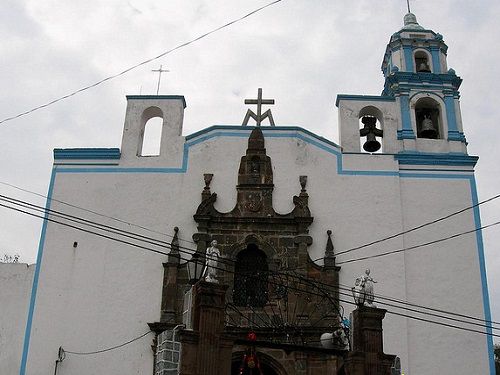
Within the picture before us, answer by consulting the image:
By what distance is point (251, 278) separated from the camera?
15.0 meters

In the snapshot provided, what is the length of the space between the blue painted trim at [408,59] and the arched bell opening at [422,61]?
0.22 meters

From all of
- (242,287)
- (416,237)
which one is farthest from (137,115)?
(416,237)

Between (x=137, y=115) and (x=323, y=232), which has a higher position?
(x=137, y=115)

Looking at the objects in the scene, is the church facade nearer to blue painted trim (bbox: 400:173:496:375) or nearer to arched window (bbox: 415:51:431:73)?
blue painted trim (bbox: 400:173:496:375)

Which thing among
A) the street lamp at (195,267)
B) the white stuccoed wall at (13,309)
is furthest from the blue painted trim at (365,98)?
the white stuccoed wall at (13,309)

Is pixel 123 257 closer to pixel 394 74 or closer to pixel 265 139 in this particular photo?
pixel 265 139

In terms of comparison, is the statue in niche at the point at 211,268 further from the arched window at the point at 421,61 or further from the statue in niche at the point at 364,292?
the arched window at the point at 421,61

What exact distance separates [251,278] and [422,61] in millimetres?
7874

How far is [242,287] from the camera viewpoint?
14914mm

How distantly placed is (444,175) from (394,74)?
10.1 feet

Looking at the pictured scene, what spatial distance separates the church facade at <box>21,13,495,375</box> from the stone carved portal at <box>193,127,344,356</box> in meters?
0.03

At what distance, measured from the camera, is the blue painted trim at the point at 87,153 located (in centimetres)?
1636

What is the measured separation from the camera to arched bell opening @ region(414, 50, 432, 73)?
709 inches

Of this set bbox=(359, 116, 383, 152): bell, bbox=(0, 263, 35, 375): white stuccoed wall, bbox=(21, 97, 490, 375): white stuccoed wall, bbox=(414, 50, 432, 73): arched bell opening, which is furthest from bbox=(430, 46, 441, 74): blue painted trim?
bbox=(0, 263, 35, 375): white stuccoed wall
